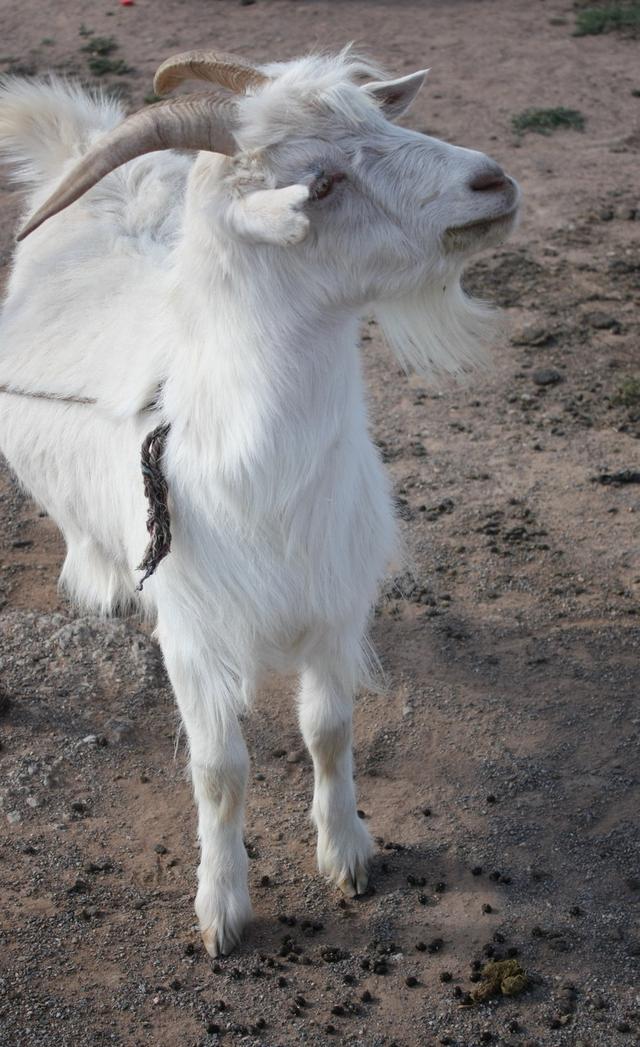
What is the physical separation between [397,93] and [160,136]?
58 centimetres

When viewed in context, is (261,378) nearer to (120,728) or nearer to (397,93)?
(397,93)

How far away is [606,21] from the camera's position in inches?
359

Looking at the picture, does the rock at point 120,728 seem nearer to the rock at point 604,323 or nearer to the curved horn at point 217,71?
the curved horn at point 217,71

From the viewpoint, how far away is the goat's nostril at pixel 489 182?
250cm

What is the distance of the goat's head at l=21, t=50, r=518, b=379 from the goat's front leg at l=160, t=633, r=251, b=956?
1.04 m

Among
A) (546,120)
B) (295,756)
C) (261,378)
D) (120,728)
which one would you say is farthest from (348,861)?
(546,120)

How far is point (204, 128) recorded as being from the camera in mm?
2451

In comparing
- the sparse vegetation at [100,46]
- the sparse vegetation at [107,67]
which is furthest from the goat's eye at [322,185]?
the sparse vegetation at [100,46]

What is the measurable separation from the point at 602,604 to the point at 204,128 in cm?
238

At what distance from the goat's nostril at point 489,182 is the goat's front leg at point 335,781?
134 centimetres

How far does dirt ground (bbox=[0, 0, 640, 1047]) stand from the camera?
299cm

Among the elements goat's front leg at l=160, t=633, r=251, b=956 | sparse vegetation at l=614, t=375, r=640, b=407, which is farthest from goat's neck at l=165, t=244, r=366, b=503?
sparse vegetation at l=614, t=375, r=640, b=407

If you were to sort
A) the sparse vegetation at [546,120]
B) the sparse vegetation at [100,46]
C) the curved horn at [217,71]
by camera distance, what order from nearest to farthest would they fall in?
the curved horn at [217,71]
the sparse vegetation at [546,120]
the sparse vegetation at [100,46]

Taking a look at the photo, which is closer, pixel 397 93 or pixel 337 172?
pixel 337 172
